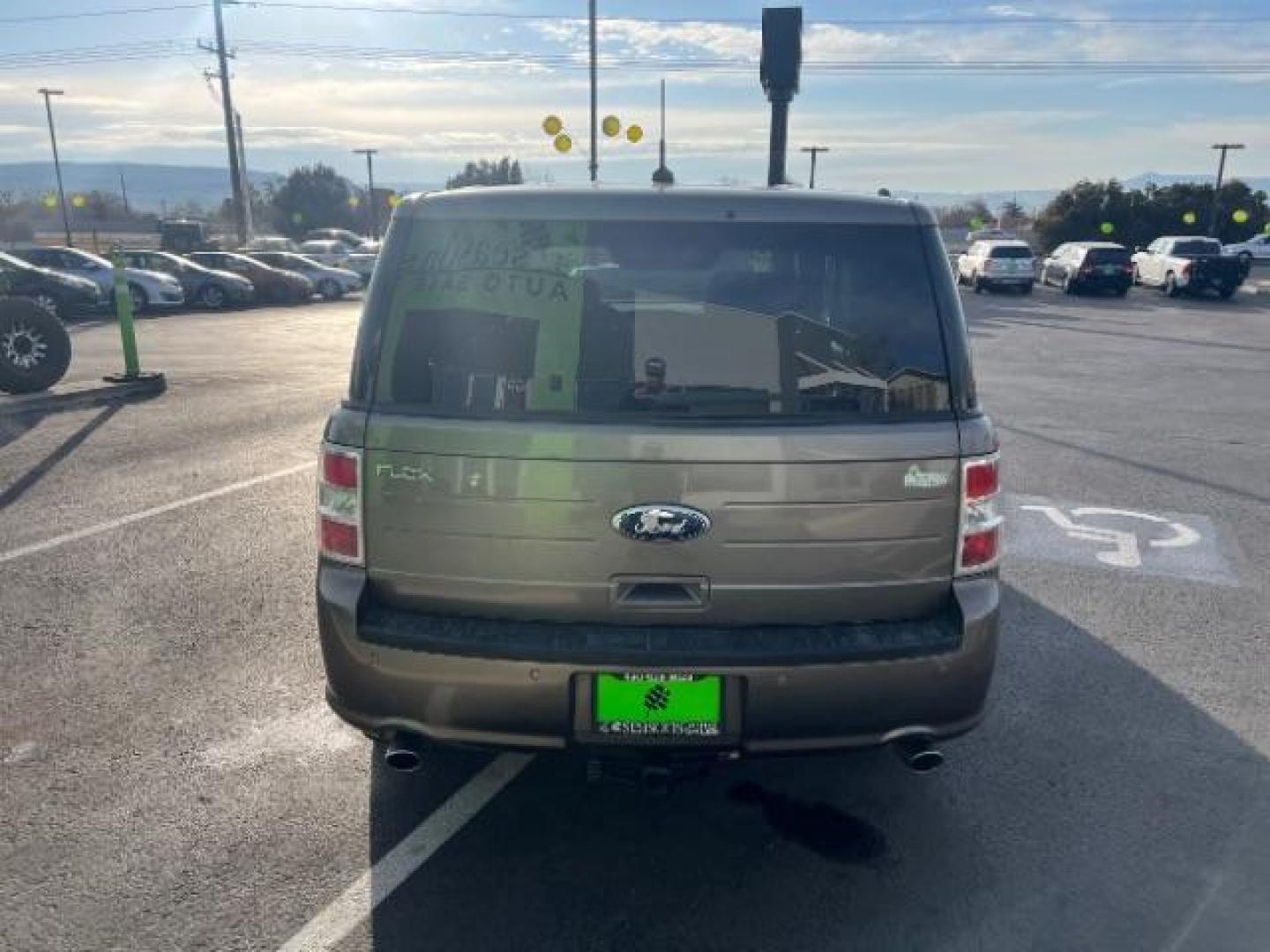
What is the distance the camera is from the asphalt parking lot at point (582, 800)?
2.82 meters

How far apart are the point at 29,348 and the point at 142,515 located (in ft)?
18.2

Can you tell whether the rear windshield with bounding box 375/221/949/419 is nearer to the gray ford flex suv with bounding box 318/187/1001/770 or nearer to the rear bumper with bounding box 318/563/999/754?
the gray ford flex suv with bounding box 318/187/1001/770

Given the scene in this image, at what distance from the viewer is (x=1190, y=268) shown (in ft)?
95.6

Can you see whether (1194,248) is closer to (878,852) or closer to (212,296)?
(212,296)

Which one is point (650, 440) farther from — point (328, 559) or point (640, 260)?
point (328, 559)

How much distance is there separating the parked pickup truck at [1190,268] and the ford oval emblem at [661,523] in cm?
3168

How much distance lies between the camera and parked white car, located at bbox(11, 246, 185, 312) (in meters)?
22.5

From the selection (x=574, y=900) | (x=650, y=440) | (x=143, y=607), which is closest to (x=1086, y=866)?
(x=574, y=900)

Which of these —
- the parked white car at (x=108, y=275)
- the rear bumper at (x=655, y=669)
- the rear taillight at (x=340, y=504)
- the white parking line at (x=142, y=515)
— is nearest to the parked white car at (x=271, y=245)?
the parked white car at (x=108, y=275)

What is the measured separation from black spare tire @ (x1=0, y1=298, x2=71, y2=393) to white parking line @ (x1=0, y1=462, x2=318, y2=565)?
15.8 feet

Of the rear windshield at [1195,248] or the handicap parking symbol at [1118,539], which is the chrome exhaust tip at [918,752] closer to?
the handicap parking symbol at [1118,539]

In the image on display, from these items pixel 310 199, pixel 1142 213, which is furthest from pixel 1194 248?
pixel 310 199

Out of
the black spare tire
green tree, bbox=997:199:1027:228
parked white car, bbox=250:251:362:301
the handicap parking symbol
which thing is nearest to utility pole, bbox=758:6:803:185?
the handicap parking symbol

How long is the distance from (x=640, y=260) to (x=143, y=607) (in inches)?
143
